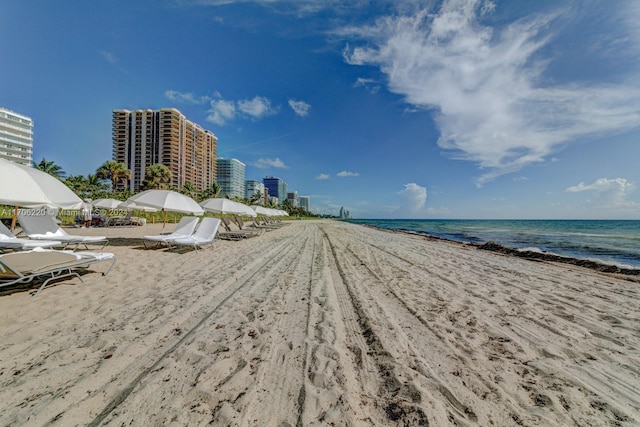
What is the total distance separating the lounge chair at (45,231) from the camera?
7.34 m

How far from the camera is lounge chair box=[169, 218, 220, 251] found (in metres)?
7.90

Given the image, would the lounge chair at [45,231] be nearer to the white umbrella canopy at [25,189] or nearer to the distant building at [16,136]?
the white umbrella canopy at [25,189]

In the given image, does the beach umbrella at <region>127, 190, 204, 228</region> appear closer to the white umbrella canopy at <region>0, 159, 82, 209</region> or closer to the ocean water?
the white umbrella canopy at <region>0, 159, 82, 209</region>

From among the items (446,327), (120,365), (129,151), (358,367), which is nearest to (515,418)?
(358,367)

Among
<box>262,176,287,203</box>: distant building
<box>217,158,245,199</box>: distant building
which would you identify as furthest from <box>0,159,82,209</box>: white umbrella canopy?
<box>262,176,287,203</box>: distant building

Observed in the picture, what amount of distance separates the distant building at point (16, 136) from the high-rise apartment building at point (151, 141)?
18048 millimetres

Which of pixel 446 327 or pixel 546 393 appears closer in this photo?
pixel 546 393

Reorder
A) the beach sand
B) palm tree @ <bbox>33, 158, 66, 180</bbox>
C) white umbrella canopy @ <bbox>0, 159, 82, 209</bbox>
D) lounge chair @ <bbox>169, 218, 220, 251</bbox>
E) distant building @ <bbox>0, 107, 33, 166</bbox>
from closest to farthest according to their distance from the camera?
the beach sand
white umbrella canopy @ <bbox>0, 159, 82, 209</bbox>
lounge chair @ <bbox>169, 218, 220, 251</bbox>
palm tree @ <bbox>33, 158, 66, 180</bbox>
distant building @ <bbox>0, 107, 33, 166</bbox>

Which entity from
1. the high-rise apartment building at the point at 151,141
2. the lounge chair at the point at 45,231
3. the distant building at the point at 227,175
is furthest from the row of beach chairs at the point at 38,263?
the distant building at the point at 227,175

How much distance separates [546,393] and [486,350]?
602 mm

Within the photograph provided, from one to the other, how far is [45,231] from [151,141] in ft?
286

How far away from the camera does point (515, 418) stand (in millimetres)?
1663

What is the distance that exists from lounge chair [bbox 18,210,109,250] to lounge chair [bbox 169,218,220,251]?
6.32 feet

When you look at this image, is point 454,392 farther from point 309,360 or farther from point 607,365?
point 607,365
